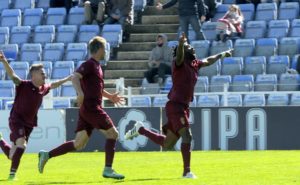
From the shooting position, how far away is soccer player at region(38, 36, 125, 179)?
15.7m

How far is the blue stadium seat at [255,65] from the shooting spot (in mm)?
28188

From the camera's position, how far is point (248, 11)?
101 ft

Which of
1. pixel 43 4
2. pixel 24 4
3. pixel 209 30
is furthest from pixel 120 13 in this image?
pixel 24 4

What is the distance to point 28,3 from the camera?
3553 cm

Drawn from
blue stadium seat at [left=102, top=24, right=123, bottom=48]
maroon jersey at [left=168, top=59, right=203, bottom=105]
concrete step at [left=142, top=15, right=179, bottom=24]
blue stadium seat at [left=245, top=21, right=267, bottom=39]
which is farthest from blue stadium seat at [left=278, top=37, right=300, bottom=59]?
maroon jersey at [left=168, top=59, right=203, bottom=105]

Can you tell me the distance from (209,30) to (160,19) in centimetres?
246

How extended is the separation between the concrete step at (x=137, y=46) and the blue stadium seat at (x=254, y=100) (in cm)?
578

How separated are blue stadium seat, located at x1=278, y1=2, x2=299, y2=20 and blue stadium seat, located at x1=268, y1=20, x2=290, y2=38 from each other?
2.07 feet

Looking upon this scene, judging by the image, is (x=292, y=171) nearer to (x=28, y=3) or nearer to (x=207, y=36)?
(x=207, y=36)

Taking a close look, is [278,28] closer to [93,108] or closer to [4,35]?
[4,35]

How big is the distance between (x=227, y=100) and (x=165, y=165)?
6883mm

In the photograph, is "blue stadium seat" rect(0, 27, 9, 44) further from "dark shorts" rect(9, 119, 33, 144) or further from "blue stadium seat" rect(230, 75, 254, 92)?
"dark shorts" rect(9, 119, 33, 144)

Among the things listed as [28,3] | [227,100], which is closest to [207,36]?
[227,100]

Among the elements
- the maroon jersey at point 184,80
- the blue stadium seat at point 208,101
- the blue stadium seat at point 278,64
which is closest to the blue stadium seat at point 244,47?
the blue stadium seat at point 278,64
